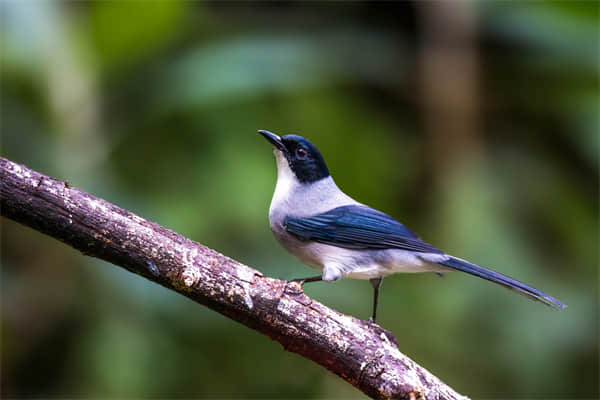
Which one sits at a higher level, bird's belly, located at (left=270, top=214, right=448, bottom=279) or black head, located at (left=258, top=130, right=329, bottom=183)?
black head, located at (left=258, top=130, right=329, bottom=183)

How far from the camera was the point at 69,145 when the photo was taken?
4434mm

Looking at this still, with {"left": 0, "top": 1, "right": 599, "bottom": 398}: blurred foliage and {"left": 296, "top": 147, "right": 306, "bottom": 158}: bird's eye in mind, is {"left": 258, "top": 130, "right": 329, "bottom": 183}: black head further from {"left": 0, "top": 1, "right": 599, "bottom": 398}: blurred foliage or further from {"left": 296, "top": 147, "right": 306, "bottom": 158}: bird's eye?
{"left": 0, "top": 1, "right": 599, "bottom": 398}: blurred foliage

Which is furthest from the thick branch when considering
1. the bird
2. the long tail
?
the long tail

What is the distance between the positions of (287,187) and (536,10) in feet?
13.5

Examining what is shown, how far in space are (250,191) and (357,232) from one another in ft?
6.86

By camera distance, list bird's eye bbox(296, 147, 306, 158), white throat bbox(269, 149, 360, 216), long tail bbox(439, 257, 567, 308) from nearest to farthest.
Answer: long tail bbox(439, 257, 567, 308)
white throat bbox(269, 149, 360, 216)
bird's eye bbox(296, 147, 306, 158)

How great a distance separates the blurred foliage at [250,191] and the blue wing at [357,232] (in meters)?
1.57

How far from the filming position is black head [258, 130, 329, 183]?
2906mm

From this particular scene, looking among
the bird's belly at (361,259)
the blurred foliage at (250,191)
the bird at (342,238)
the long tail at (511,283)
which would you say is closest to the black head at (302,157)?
the bird at (342,238)

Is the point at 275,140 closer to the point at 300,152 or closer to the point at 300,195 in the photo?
the point at 300,152

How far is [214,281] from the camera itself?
2078 mm

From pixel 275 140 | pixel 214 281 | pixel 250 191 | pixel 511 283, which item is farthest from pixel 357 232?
pixel 250 191

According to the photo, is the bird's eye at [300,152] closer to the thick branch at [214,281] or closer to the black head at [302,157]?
the black head at [302,157]

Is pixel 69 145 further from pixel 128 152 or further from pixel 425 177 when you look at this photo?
pixel 425 177
